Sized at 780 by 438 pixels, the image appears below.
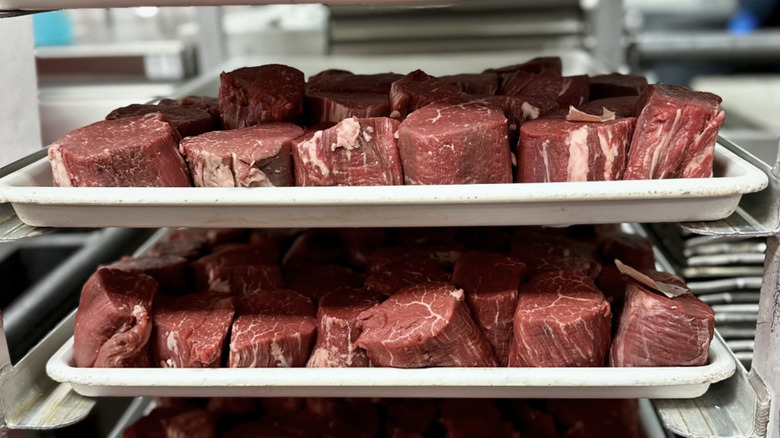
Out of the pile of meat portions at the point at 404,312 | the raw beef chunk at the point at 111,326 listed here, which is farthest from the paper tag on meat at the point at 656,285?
the raw beef chunk at the point at 111,326

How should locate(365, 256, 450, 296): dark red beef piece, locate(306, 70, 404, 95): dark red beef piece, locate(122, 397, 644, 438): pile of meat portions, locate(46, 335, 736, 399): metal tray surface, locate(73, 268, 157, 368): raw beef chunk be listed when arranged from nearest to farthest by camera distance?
locate(46, 335, 736, 399): metal tray surface
locate(73, 268, 157, 368): raw beef chunk
locate(365, 256, 450, 296): dark red beef piece
locate(306, 70, 404, 95): dark red beef piece
locate(122, 397, 644, 438): pile of meat portions

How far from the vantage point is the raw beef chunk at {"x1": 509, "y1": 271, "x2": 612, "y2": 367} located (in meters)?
1.39

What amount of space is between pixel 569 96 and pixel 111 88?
2321mm

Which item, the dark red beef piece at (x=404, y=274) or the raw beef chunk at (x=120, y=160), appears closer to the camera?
the raw beef chunk at (x=120, y=160)

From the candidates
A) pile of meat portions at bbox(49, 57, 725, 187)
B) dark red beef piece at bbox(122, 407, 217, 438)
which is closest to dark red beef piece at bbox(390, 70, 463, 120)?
pile of meat portions at bbox(49, 57, 725, 187)

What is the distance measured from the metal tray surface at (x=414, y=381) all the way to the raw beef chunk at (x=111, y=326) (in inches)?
1.9

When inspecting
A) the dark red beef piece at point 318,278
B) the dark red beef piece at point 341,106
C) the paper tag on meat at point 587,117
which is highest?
the paper tag on meat at point 587,117

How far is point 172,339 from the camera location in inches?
58.6

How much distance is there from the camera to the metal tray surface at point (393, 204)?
1243mm

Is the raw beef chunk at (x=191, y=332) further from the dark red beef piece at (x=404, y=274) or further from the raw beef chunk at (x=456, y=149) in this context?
the raw beef chunk at (x=456, y=149)

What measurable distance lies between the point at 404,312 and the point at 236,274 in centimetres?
50

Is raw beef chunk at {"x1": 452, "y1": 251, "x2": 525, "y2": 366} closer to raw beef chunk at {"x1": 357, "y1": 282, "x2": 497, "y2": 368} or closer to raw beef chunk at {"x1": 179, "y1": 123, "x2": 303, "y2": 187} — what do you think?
raw beef chunk at {"x1": 357, "y1": 282, "x2": 497, "y2": 368}

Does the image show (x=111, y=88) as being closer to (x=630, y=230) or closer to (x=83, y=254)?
(x=83, y=254)

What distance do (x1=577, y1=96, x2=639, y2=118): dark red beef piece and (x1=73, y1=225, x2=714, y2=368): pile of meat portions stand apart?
12.4 inches
